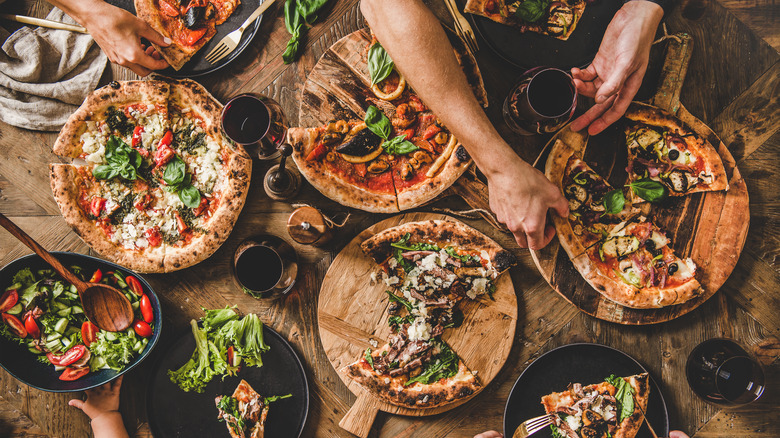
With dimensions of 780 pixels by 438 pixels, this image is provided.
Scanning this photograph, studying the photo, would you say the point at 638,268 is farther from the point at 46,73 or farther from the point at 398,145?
the point at 46,73

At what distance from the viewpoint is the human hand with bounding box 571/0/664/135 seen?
2.87 meters

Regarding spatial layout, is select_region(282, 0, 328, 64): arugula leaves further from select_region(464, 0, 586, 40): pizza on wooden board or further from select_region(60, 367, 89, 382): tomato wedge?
select_region(60, 367, 89, 382): tomato wedge

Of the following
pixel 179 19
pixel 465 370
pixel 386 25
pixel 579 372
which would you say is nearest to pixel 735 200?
pixel 579 372

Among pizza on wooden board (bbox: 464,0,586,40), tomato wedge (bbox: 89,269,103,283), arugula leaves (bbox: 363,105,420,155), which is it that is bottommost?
tomato wedge (bbox: 89,269,103,283)

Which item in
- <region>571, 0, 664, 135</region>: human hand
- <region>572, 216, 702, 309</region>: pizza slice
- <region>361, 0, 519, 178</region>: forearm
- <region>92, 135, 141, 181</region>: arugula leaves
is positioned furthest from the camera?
→ <region>92, 135, 141, 181</region>: arugula leaves

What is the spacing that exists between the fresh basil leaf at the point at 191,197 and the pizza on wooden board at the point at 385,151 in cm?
85

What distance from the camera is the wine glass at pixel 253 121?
2979mm

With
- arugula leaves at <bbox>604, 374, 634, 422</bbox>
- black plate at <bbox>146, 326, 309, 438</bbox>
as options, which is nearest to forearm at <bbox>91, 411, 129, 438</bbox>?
black plate at <bbox>146, 326, 309, 438</bbox>

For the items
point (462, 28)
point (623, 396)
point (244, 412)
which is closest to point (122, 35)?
point (462, 28)

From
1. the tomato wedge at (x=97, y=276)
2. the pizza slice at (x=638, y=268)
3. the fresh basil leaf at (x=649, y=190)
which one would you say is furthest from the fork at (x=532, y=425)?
the tomato wedge at (x=97, y=276)

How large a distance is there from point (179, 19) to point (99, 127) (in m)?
1.09

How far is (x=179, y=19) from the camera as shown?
3.39 meters

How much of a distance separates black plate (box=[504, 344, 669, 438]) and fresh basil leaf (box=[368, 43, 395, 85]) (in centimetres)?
249

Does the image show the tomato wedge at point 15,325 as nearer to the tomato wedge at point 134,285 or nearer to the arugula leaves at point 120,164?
the tomato wedge at point 134,285
